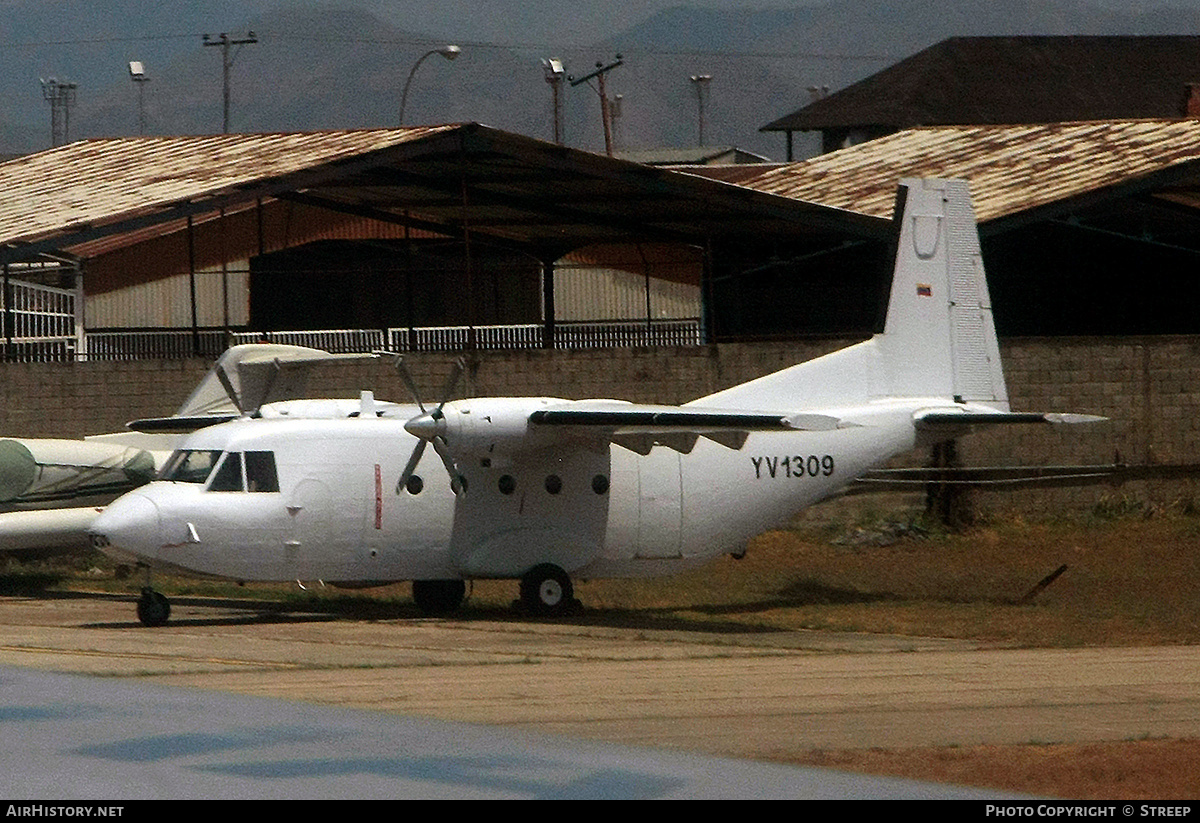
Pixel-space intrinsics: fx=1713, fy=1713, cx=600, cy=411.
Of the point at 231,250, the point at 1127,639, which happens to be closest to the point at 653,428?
the point at 1127,639

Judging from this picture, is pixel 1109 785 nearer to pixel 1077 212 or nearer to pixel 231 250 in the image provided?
pixel 1077 212

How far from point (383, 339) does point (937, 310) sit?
10.9m

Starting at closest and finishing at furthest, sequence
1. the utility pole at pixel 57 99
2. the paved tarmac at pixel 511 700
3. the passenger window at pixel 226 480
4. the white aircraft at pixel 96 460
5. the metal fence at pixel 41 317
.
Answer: the paved tarmac at pixel 511 700, the passenger window at pixel 226 480, the white aircraft at pixel 96 460, the metal fence at pixel 41 317, the utility pole at pixel 57 99

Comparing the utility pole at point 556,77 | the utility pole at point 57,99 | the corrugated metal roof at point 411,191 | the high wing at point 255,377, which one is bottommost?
the high wing at point 255,377

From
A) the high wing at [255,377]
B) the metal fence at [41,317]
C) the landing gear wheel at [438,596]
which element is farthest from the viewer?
the metal fence at [41,317]

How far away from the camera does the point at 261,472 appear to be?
18.7 m

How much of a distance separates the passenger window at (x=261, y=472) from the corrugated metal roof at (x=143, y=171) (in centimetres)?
954

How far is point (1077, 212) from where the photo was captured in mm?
29562

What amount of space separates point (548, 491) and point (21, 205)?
15.5 meters

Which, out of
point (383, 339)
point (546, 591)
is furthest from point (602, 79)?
point (546, 591)

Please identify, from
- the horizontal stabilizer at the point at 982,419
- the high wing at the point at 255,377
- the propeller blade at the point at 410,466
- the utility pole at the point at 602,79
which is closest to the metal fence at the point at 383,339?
the high wing at the point at 255,377

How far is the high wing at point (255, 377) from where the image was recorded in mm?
20953

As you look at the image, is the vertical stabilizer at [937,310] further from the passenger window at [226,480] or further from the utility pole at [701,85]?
the utility pole at [701,85]

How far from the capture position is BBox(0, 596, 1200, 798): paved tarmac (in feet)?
15.1
